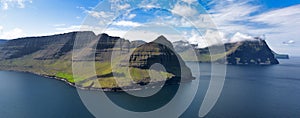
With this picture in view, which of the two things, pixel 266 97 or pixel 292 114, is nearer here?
→ pixel 292 114

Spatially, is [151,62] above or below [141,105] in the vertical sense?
above

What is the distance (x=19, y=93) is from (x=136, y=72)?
3103 inches

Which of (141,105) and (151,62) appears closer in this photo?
(141,105)

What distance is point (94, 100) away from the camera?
368 feet

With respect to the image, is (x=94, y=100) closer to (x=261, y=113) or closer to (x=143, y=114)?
(x=143, y=114)

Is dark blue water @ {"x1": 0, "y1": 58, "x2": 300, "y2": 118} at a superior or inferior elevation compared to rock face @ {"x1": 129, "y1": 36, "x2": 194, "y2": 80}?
inferior

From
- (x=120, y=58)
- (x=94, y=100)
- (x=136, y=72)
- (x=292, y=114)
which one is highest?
(x=120, y=58)

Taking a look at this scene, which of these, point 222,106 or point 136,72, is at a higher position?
point 136,72

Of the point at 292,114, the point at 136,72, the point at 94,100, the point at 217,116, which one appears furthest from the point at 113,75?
the point at 292,114

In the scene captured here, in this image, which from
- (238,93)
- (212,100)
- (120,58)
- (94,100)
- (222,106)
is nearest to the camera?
(222,106)

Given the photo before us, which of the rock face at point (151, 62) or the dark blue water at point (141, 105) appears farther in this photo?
the rock face at point (151, 62)

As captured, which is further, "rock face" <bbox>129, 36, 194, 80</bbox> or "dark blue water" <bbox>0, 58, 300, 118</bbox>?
"rock face" <bbox>129, 36, 194, 80</bbox>

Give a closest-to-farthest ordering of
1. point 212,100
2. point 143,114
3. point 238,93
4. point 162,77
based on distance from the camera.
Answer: point 143,114 → point 212,100 → point 238,93 → point 162,77

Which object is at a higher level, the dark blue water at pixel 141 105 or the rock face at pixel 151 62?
the rock face at pixel 151 62
